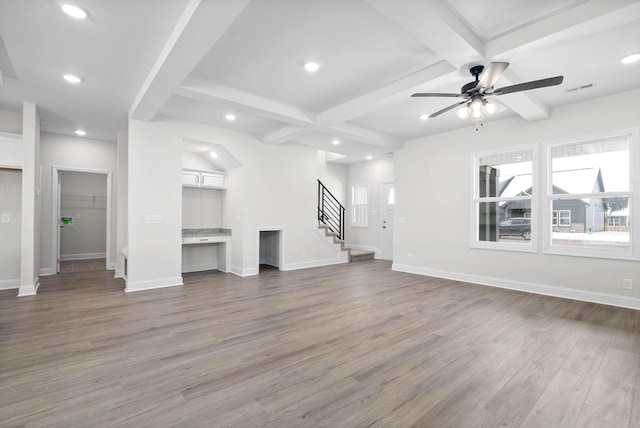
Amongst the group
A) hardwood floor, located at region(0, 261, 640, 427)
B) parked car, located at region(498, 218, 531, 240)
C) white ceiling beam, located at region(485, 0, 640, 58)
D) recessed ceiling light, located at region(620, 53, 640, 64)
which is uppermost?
recessed ceiling light, located at region(620, 53, 640, 64)

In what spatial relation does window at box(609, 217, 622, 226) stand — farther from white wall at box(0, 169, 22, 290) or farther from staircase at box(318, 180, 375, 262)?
Result: white wall at box(0, 169, 22, 290)

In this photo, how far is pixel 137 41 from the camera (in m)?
2.99

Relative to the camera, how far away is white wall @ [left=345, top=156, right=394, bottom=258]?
28.8 feet

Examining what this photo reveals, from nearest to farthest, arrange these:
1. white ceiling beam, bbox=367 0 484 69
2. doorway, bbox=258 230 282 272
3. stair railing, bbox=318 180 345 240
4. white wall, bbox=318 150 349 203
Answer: white ceiling beam, bbox=367 0 484 69, doorway, bbox=258 230 282 272, stair railing, bbox=318 180 345 240, white wall, bbox=318 150 349 203

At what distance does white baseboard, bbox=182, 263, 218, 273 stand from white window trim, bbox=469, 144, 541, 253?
5.42m

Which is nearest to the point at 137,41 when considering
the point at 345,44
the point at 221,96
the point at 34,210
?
the point at 221,96

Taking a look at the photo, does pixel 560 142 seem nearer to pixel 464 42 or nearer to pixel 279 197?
pixel 464 42

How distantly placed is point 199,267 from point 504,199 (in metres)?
6.20

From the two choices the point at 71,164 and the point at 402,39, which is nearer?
the point at 402,39

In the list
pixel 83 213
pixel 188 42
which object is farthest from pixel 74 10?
pixel 83 213

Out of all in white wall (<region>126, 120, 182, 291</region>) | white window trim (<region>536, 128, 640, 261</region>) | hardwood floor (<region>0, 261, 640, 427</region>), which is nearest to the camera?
hardwood floor (<region>0, 261, 640, 427</region>)

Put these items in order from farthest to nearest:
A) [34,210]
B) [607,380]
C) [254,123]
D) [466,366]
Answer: [254,123] → [34,210] → [466,366] → [607,380]

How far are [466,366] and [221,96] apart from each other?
3965 mm

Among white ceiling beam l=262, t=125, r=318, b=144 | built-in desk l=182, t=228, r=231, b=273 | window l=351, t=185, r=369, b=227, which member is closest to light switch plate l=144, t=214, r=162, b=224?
built-in desk l=182, t=228, r=231, b=273
